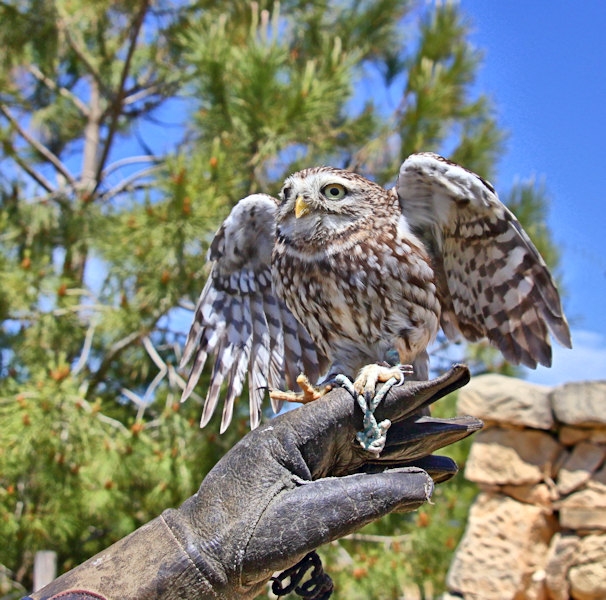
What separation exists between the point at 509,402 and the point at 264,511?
3474mm

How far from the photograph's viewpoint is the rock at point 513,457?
4645 mm

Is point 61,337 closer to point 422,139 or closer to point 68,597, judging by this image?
point 422,139

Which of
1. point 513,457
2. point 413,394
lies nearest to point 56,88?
point 513,457

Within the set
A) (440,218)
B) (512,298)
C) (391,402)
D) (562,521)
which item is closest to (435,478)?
(391,402)

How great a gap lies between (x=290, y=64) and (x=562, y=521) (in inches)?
153

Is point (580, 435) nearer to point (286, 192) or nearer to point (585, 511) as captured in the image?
point (585, 511)

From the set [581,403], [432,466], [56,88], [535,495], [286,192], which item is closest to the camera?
[432,466]

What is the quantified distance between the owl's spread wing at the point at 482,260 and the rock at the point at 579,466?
264cm

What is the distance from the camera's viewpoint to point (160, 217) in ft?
14.1

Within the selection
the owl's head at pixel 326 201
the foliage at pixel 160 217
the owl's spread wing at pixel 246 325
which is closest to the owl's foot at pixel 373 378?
the owl's head at pixel 326 201

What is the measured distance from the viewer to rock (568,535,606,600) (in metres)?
4.17

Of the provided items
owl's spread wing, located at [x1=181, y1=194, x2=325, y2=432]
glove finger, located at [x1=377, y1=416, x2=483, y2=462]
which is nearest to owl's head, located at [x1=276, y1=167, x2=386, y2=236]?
owl's spread wing, located at [x1=181, y1=194, x2=325, y2=432]

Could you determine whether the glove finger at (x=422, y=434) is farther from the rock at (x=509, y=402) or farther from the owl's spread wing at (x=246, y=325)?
the rock at (x=509, y=402)

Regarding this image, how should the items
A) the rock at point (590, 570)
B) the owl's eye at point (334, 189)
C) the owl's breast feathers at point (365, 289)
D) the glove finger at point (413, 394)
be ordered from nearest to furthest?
the glove finger at point (413, 394) → the owl's breast feathers at point (365, 289) → the owl's eye at point (334, 189) → the rock at point (590, 570)
